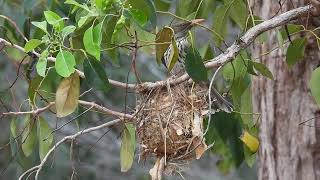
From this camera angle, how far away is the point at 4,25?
2.55 meters

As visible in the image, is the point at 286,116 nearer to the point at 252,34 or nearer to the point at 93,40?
the point at 252,34

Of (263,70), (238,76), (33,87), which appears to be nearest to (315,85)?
(263,70)

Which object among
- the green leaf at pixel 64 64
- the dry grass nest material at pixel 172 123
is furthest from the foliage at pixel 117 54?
the dry grass nest material at pixel 172 123

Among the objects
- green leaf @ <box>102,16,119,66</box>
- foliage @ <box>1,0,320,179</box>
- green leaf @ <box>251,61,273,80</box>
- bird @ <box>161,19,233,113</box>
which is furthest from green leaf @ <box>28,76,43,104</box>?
green leaf @ <box>251,61,273,80</box>

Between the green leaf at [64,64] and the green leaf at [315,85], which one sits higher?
the green leaf at [64,64]

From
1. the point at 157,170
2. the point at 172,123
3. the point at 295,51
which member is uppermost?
the point at 295,51

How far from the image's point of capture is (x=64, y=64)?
1672 mm

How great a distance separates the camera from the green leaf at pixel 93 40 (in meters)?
1.64

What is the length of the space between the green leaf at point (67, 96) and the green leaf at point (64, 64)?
0.29 meters

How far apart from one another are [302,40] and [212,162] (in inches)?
129

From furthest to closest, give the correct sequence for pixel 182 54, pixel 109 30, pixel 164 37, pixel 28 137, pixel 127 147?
pixel 28 137 → pixel 127 147 → pixel 182 54 → pixel 109 30 → pixel 164 37

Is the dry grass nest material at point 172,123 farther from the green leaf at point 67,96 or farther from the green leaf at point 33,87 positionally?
the green leaf at point 33,87

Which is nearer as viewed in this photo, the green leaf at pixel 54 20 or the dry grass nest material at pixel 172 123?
the green leaf at pixel 54 20

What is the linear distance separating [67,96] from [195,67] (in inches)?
13.9
